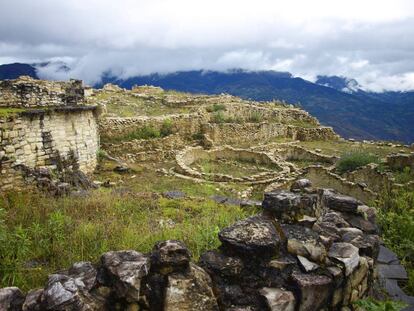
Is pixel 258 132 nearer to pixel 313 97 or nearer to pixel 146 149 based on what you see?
pixel 146 149

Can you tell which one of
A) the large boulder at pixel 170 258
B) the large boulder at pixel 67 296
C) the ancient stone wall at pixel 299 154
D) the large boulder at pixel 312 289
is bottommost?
the ancient stone wall at pixel 299 154

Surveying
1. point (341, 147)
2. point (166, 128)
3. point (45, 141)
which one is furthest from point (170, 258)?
point (341, 147)

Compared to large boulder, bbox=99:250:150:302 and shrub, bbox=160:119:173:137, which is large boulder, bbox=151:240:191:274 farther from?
shrub, bbox=160:119:173:137

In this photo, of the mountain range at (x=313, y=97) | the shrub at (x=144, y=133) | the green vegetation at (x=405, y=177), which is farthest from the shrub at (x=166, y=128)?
the mountain range at (x=313, y=97)

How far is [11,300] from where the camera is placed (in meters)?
3.10

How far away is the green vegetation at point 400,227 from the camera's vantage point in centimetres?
679

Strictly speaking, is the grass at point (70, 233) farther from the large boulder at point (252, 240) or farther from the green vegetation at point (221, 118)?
the green vegetation at point (221, 118)

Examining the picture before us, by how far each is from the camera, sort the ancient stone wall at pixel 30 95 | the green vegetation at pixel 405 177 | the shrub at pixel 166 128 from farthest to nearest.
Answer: the shrub at pixel 166 128 → the green vegetation at pixel 405 177 → the ancient stone wall at pixel 30 95

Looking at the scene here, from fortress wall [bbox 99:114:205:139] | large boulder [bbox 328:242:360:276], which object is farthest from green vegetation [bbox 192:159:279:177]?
large boulder [bbox 328:242:360:276]

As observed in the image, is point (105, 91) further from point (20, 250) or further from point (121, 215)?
point (20, 250)

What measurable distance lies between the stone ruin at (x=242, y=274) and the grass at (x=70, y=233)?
3.03 feet

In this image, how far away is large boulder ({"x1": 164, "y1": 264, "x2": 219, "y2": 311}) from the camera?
3.25 m

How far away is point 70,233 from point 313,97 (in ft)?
488

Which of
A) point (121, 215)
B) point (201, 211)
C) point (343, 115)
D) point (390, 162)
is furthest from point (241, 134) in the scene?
point (343, 115)
